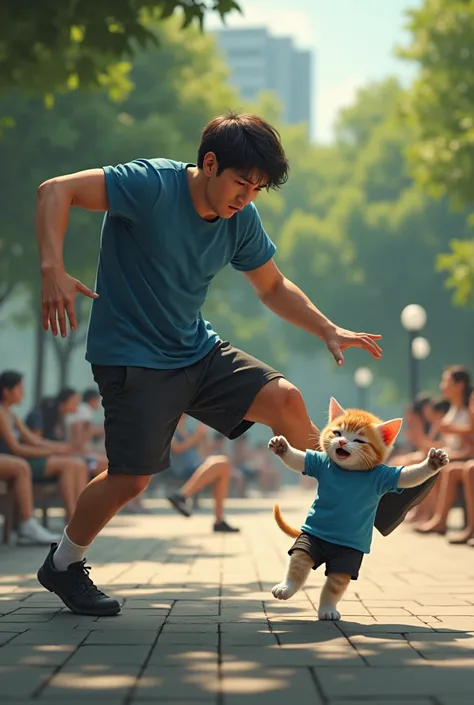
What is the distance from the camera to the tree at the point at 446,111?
2334 cm

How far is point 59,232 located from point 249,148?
33.7 inches

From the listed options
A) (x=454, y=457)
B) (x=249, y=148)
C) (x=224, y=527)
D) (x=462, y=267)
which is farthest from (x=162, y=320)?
(x=462, y=267)

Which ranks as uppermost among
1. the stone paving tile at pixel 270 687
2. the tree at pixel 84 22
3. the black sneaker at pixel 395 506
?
the tree at pixel 84 22

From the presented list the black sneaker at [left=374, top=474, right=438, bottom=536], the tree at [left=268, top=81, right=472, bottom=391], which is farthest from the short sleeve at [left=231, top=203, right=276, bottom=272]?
the tree at [left=268, top=81, right=472, bottom=391]

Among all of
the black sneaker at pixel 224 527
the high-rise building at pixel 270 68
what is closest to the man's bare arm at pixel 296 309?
the black sneaker at pixel 224 527

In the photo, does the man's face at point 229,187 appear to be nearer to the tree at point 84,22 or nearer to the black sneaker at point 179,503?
the tree at point 84,22

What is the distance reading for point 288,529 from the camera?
611cm

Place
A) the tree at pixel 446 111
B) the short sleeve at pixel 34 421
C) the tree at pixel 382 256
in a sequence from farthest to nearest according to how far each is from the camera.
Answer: the tree at pixel 382 256
the tree at pixel 446 111
the short sleeve at pixel 34 421

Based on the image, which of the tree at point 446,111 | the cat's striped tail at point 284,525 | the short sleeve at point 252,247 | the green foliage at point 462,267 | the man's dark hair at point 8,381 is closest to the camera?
the short sleeve at point 252,247

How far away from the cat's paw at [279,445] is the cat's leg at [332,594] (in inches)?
23.7

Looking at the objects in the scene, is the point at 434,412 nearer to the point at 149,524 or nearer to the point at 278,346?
the point at 149,524

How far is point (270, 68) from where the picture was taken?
16900cm

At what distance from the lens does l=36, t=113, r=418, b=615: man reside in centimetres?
549

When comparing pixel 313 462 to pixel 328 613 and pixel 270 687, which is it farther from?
pixel 270 687
